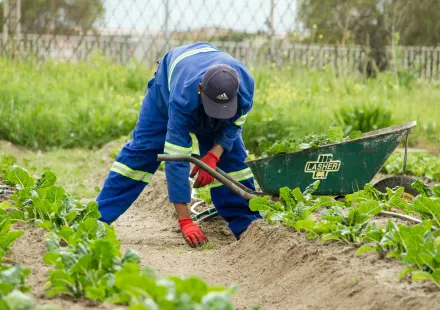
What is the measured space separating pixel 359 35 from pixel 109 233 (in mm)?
12588

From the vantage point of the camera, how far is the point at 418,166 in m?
7.58

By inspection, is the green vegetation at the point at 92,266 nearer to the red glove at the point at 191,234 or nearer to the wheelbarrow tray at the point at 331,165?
the red glove at the point at 191,234

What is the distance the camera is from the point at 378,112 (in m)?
8.73

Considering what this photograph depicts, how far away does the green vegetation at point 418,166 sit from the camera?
7.35 metres

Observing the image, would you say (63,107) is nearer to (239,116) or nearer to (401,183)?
(239,116)

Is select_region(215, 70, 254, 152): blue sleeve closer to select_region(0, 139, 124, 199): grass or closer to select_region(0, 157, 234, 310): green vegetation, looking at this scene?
select_region(0, 157, 234, 310): green vegetation

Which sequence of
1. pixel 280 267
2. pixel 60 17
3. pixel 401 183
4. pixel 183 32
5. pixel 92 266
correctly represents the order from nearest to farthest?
1. pixel 92 266
2. pixel 280 267
3. pixel 401 183
4. pixel 183 32
5. pixel 60 17

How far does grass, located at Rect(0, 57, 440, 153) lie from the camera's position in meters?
9.21

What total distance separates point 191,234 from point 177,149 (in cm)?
71

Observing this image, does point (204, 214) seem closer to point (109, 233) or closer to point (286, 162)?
point (286, 162)

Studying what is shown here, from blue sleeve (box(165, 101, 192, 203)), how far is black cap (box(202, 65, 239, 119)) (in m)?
0.24

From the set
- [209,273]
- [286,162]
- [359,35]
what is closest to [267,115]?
[286,162]

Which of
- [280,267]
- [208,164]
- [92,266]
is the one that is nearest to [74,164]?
[208,164]

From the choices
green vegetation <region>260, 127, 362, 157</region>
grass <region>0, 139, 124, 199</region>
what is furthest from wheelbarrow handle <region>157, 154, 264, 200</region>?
grass <region>0, 139, 124, 199</region>
